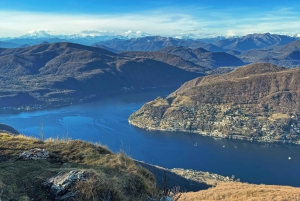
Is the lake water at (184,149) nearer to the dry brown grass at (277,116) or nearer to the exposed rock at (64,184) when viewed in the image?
the dry brown grass at (277,116)

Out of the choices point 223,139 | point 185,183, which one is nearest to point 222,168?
point 223,139

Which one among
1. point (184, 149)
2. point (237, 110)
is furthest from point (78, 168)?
point (237, 110)

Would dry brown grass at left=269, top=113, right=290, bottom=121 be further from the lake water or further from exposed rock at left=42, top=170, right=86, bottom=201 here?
exposed rock at left=42, top=170, right=86, bottom=201

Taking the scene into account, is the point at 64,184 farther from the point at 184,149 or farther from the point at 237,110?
the point at 237,110

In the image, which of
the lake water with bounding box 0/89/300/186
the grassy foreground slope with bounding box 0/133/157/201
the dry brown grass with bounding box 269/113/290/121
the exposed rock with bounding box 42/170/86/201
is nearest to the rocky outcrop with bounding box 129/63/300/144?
the dry brown grass with bounding box 269/113/290/121

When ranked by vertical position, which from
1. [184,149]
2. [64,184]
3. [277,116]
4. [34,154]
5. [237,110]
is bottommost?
[184,149]

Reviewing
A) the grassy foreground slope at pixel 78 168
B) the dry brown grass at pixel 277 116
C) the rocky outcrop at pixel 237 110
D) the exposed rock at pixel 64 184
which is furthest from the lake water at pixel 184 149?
the exposed rock at pixel 64 184
